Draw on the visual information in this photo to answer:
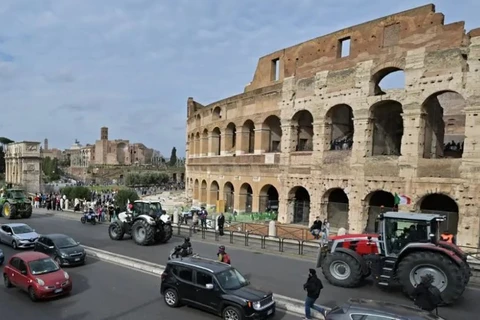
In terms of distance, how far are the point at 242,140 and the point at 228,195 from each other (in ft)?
19.0

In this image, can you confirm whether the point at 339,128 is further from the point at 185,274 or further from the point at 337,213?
the point at 185,274

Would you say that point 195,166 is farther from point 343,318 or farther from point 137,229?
point 343,318

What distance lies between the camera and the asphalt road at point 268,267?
455 inches

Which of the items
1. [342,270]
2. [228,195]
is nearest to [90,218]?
[228,195]

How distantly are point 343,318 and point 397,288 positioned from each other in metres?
5.89

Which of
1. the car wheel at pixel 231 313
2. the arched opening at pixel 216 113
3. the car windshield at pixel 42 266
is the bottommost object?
the car wheel at pixel 231 313

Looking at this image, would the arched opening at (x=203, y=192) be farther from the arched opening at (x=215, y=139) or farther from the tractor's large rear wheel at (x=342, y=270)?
the tractor's large rear wheel at (x=342, y=270)

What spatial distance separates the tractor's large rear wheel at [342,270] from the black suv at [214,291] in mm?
3693

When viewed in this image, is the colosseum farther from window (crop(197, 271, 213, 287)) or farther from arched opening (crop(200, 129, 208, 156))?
window (crop(197, 271, 213, 287))

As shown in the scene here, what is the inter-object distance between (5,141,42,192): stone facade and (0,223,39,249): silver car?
2304 cm

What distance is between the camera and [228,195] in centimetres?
3491

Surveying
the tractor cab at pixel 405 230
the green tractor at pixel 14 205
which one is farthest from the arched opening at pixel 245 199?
the tractor cab at pixel 405 230

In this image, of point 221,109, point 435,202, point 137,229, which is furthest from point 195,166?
point 435,202

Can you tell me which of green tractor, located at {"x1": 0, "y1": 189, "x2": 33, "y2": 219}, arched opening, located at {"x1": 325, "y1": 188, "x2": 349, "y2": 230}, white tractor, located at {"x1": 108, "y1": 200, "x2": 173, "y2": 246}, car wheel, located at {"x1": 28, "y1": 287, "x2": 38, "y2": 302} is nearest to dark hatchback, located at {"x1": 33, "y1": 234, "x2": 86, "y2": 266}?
car wheel, located at {"x1": 28, "y1": 287, "x2": 38, "y2": 302}
